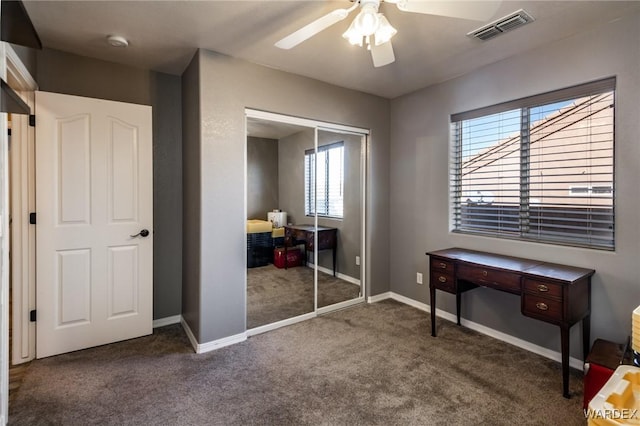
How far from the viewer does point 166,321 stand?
3.16 metres

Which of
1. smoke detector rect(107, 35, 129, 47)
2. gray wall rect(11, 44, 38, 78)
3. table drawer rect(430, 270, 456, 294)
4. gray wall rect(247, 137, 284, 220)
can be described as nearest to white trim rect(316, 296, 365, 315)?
table drawer rect(430, 270, 456, 294)

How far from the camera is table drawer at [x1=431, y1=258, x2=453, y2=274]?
9.08 feet

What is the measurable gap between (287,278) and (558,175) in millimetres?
2601

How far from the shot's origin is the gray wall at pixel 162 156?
2.89m

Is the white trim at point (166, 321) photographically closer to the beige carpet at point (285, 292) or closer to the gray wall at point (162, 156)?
the gray wall at point (162, 156)

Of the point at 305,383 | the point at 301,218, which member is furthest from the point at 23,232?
the point at 305,383

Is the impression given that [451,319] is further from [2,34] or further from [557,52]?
[2,34]

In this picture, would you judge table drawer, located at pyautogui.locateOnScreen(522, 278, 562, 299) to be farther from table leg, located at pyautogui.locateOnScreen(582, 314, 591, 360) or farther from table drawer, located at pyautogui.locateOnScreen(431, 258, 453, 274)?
table drawer, located at pyautogui.locateOnScreen(431, 258, 453, 274)

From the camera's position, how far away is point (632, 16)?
2.10m

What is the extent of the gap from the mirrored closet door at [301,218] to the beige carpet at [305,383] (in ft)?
1.54

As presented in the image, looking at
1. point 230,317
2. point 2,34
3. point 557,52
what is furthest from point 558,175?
point 2,34

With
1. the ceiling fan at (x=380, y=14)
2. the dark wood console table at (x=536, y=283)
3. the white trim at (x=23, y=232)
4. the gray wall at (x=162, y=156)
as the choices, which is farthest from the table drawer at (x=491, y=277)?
the white trim at (x=23, y=232)

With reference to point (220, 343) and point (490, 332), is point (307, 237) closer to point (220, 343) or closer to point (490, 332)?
point (220, 343)

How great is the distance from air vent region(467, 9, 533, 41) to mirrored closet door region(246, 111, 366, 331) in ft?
5.13
